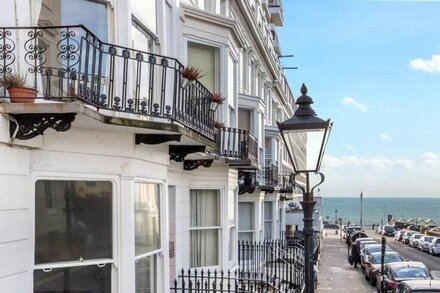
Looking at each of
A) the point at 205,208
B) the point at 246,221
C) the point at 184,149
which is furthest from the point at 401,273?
the point at 184,149

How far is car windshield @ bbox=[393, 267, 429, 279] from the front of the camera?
19953 mm

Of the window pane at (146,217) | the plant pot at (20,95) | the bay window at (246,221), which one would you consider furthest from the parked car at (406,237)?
the plant pot at (20,95)

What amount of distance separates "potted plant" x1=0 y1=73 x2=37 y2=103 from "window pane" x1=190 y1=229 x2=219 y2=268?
22.5ft

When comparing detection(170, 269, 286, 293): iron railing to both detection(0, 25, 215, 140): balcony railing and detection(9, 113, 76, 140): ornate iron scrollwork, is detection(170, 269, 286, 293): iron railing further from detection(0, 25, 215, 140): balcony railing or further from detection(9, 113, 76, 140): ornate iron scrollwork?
detection(9, 113, 76, 140): ornate iron scrollwork

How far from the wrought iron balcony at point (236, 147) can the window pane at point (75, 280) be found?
19.5ft

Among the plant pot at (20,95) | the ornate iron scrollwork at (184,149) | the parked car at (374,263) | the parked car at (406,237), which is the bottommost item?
the parked car at (406,237)

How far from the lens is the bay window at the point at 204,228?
→ 11094 millimetres

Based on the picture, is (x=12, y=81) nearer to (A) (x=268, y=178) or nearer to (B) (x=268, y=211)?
(A) (x=268, y=178)

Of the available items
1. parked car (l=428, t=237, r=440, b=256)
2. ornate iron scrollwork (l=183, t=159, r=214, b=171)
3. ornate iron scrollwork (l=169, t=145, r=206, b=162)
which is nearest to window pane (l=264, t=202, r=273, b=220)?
ornate iron scrollwork (l=183, t=159, r=214, b=171)

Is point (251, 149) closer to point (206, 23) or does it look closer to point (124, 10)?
point (206, 23)

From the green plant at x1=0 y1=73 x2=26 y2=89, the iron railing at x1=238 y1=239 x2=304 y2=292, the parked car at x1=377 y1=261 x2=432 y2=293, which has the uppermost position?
the green plant at x1=0 y1=73 x2=26 y2=89

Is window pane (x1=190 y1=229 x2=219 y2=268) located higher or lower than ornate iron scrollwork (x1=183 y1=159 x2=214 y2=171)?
lower

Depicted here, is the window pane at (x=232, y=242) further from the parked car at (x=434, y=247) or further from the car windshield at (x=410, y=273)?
the parked car at (x=434, y=247)

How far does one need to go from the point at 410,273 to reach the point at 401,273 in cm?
33
